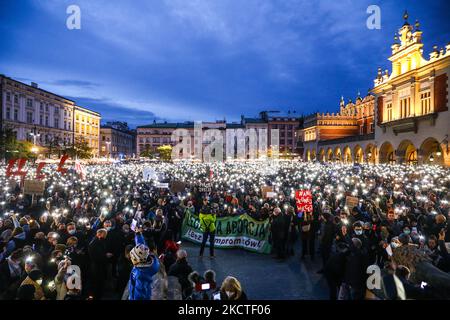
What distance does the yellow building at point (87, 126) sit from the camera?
79.8 m

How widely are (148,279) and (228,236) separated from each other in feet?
23.0

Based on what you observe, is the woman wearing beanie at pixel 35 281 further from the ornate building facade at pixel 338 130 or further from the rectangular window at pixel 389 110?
the ornate building facade at pixel 338 130

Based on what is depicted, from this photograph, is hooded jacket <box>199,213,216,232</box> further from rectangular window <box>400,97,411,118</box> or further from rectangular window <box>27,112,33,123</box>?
rectangular window <box>27,112,33,123</box>

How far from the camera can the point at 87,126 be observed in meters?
85.1

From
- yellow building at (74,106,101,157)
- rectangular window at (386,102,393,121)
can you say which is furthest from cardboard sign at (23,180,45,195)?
yellow building at (74,106,101,157)

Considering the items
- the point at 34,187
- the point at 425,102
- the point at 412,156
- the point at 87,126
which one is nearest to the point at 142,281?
the point at 34,187

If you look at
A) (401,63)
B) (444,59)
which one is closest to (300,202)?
(444,59)

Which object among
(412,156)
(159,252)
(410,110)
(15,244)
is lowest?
(159,252)

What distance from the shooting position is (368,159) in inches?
1796

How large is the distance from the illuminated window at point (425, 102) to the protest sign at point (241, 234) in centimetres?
3168

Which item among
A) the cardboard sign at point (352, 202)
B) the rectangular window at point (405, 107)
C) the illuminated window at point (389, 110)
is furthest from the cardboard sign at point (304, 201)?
the illuminated window at point (389, 110)

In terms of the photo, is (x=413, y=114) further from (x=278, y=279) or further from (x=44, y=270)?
(x=44, y=270)

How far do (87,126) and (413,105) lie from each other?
255 feet

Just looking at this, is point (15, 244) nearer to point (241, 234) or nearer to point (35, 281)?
point (35, 281)
